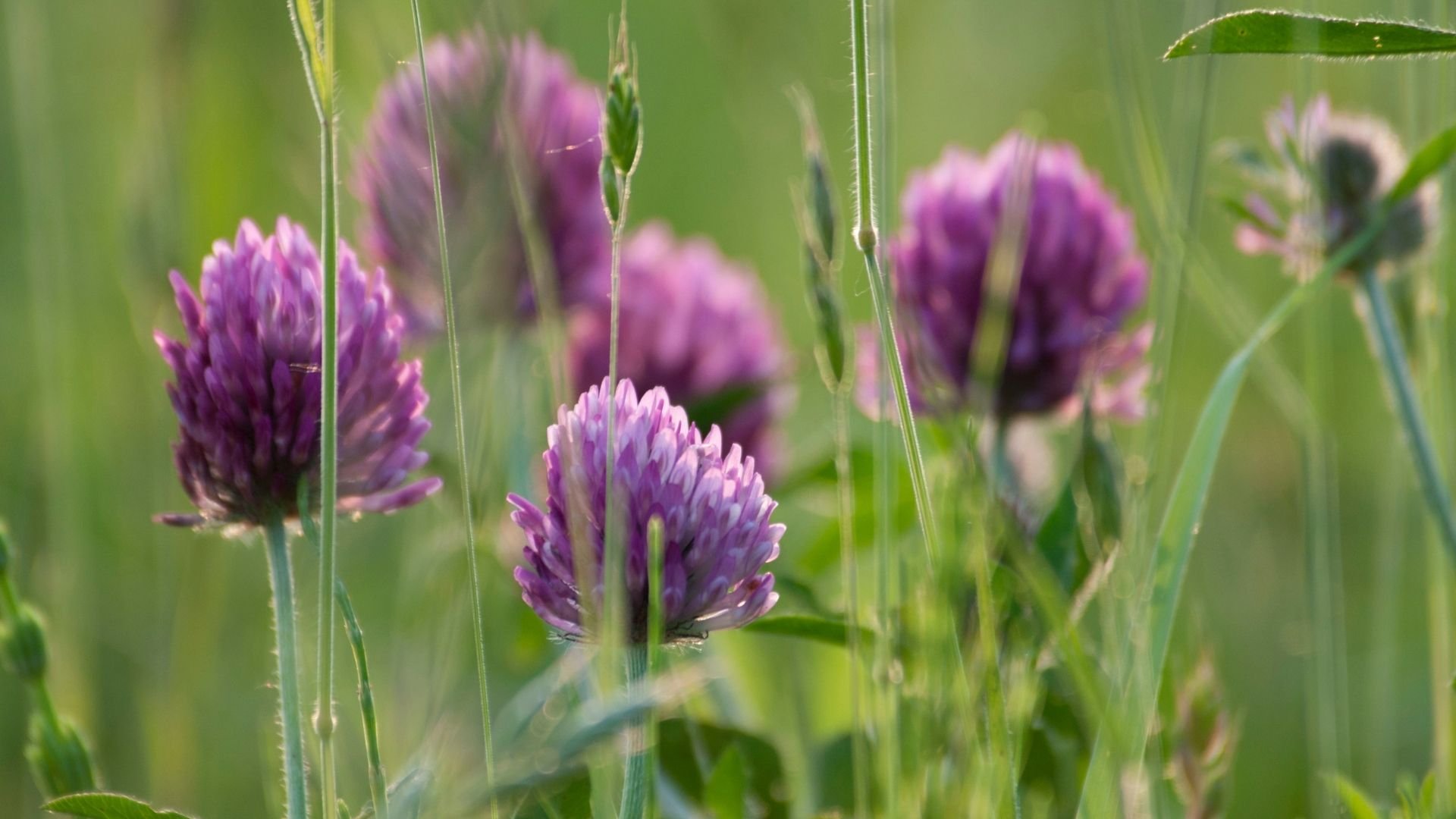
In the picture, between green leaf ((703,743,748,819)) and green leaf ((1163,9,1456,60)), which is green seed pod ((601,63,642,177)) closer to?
green leaf ((1163,9,1456,60))

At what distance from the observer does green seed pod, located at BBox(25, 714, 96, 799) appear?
76 cm

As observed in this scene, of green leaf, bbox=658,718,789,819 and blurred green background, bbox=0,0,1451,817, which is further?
blurred green background, bbox=0,0,1451,817

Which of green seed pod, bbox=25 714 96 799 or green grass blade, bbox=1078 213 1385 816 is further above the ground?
green grass blade, bbox=1078 213 1385 816

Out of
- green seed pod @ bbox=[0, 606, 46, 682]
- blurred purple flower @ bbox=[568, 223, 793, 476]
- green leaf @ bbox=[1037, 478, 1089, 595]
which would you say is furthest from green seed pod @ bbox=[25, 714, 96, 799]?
blurred purple flower @ bbox=[568, 223, 793, 476]

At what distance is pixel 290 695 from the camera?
0.70 metres

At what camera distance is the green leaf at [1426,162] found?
85cm

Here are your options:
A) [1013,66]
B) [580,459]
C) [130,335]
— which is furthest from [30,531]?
[1013,66]

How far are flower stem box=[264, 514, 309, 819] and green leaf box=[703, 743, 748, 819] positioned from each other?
249mm

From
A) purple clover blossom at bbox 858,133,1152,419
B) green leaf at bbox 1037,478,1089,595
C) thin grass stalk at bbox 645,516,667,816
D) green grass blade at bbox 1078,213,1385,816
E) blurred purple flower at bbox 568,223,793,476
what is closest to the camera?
thin grass stalk at bbox 645,516,667,816

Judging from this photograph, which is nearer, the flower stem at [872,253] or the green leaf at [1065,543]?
the flower stem at [872,253]

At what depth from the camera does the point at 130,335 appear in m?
2.32

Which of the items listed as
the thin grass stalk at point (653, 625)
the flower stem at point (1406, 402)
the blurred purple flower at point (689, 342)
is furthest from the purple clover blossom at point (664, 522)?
the blurred purple flower at point (689, 342)

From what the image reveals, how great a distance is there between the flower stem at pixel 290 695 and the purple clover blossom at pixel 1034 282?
2.42 feet

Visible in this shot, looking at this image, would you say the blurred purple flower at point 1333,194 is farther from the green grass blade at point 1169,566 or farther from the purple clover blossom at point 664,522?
the purple clover blossom at point 664,522
